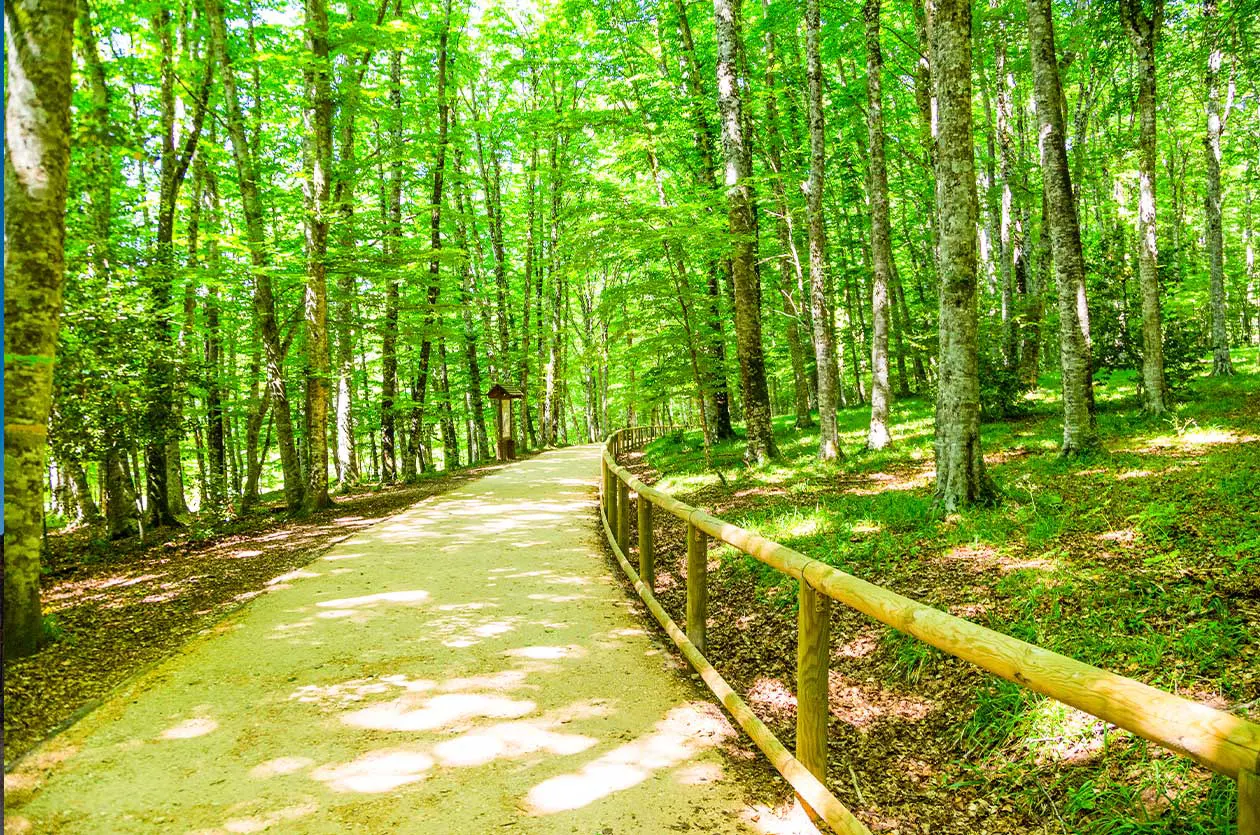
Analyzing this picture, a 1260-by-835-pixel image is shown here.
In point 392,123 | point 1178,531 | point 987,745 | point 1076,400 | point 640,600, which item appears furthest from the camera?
point 392,123

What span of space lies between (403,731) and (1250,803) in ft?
11.8

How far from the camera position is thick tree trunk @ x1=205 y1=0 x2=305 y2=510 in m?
10.5

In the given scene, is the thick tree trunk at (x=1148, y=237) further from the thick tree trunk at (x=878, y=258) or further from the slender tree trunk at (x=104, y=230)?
the slender tree trunk at (x=104, y=230)

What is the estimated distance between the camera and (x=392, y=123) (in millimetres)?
17625

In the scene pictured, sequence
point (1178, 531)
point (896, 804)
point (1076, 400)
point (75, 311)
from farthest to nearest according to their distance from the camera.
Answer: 1. point (1076, 400)
2. point (75, 311)
3. point (1178, 531)
4. point (896, 804)

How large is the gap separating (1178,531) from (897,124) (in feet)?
61.7

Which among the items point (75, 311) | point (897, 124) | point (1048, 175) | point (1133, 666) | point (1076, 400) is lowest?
point (1133, 666)

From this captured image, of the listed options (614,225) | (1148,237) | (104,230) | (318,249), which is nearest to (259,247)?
(318,249)

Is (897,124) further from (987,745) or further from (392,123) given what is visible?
(987,745)

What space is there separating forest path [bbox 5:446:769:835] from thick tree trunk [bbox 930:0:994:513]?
12.5ft

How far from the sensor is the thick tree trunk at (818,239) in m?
11.0

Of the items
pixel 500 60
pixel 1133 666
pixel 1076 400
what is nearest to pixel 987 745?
pixel 1133 666

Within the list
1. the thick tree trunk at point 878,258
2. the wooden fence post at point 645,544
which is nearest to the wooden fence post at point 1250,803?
the wooden fence post at point 645,544

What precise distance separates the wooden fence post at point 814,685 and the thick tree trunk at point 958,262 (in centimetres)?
428
